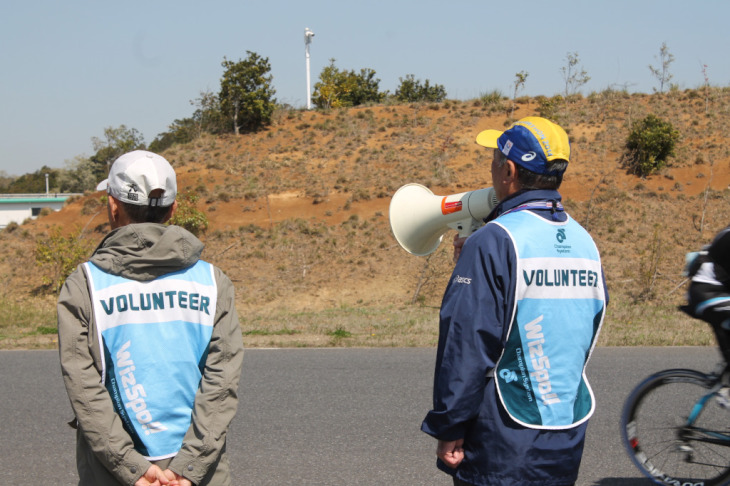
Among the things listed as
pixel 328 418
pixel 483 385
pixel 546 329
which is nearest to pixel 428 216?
pixel 546 329

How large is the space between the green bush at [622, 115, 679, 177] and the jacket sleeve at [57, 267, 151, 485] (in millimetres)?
23369

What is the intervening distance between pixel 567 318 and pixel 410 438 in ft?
10.2

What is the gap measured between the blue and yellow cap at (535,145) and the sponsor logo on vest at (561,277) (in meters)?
0.35

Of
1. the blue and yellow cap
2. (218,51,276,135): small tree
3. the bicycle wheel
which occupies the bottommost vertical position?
the bicycle wheel

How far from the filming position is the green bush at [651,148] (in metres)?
23.0

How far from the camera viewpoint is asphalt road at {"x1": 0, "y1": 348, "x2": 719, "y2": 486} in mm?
4516

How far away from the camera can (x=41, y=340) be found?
9.75 meters

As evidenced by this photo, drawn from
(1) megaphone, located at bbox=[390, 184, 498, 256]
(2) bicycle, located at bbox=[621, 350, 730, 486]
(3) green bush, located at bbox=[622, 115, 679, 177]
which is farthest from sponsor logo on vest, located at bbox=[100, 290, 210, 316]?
(3) green bush, located at bbox=[622, 115, 679, 177]

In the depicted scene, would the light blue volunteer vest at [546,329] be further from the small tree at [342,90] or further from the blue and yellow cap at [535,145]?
the small tree at [342,90]

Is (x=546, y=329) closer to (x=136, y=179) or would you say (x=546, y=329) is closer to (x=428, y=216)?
(x=136, y=179)

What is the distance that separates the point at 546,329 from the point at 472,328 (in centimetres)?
28

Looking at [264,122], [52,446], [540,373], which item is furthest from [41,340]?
[264,122]

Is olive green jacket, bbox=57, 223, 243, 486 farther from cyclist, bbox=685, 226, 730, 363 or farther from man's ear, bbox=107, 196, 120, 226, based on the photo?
cyclist, bbox=685, 226, 730, 363

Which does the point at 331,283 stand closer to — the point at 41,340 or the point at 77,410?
the point at 41,340
